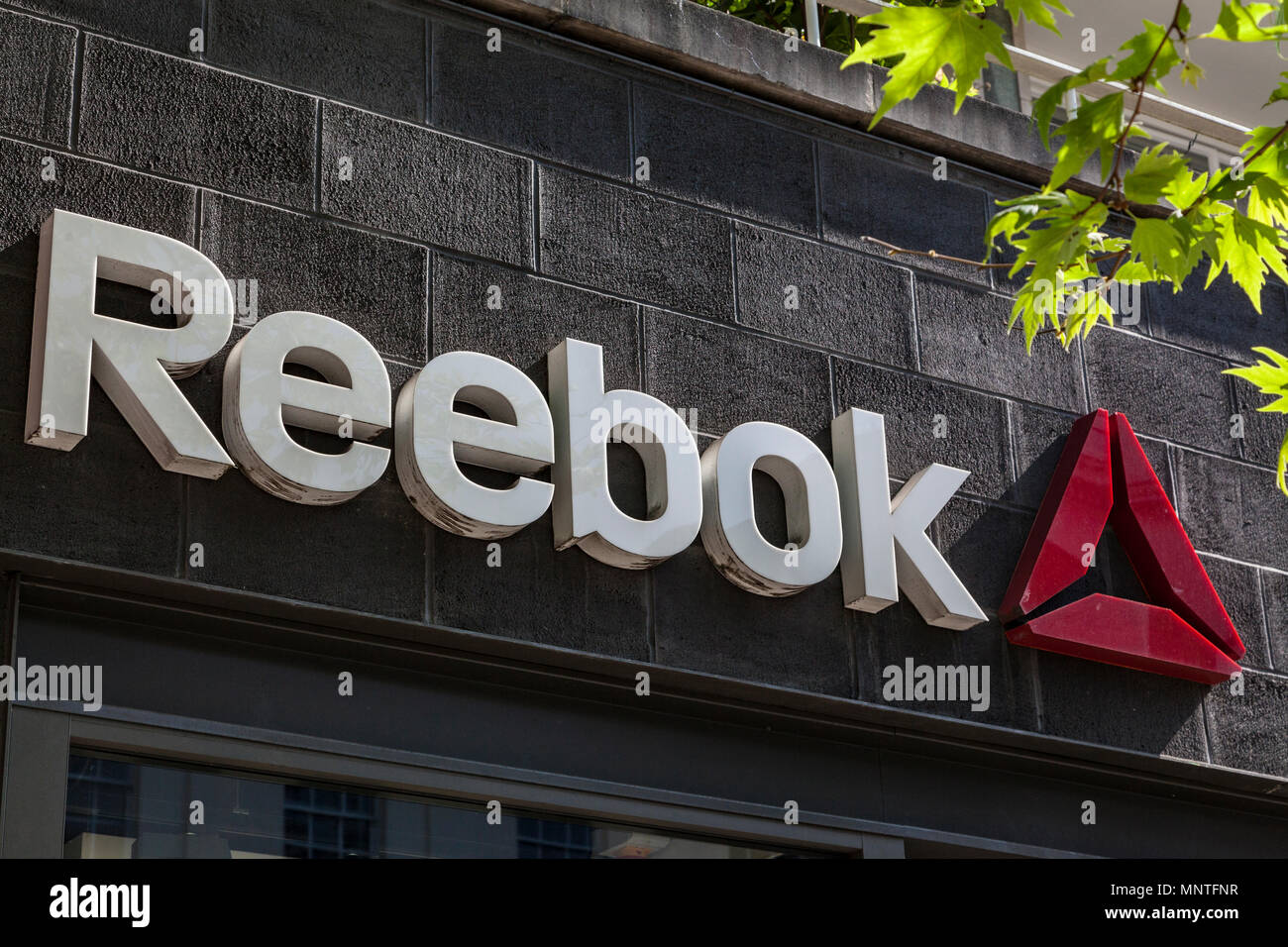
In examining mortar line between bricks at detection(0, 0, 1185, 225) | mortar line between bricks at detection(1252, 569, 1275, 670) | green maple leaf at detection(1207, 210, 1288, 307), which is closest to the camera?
green maple leaf at detection(1207, 210, 1288, 307)

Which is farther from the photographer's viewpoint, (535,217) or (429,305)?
(535,217)

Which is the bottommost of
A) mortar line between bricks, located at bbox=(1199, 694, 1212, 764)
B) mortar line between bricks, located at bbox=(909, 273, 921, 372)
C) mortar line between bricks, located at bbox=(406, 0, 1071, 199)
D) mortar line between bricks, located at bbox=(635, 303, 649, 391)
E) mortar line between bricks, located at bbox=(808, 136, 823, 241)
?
mortar line between bricks, located at bbox=(1199, 694, 1212, 764)

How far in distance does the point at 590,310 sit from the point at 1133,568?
2512mm

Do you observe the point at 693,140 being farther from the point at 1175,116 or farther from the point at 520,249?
the point at 1175,116

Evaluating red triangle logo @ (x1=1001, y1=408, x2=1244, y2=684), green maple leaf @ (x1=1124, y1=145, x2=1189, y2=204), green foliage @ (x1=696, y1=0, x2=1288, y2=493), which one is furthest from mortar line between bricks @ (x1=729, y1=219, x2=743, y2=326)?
green maple leaf @ (x1=1124, y1=145, x2=1189, y2=204)

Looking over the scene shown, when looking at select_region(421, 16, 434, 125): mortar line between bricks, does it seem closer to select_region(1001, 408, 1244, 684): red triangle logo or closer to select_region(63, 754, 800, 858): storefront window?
select_region(63, 754, 800, 858): storefront window

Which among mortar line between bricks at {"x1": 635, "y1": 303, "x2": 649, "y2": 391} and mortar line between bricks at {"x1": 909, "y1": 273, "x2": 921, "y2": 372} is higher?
mortar line between bricks at {"x1": 909, "y1": 273, "x2": 921, "y2": 372}

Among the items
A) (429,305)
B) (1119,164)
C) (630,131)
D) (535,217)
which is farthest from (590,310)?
(1119,164)

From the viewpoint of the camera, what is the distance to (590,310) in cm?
579

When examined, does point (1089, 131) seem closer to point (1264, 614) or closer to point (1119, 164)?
point (1119, 164)

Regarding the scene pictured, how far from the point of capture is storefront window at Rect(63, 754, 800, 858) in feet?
15.1

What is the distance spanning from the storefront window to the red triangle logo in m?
1.83

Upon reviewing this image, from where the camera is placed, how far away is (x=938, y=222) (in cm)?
686

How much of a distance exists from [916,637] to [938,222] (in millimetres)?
1851
